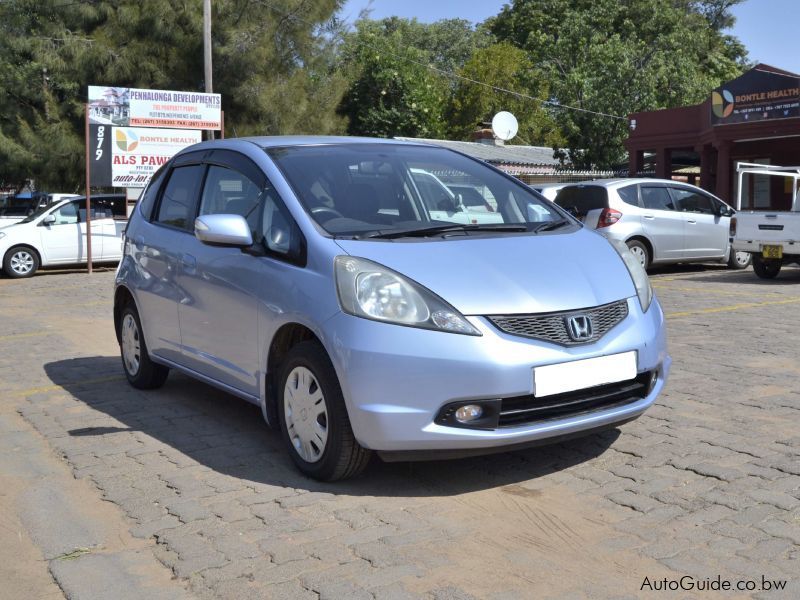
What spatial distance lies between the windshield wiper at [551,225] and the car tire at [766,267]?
9.94 m

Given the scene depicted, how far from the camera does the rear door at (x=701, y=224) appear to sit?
50.3 ft

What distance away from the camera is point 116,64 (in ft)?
88.6

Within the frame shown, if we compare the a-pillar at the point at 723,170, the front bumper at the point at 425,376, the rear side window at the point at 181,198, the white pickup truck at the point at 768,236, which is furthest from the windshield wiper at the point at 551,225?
the a-pillar at the point at 723,170

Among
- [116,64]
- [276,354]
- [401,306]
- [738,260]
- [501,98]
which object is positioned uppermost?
[501,98]

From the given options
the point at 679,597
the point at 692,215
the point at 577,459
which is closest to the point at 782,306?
the point at 692,215

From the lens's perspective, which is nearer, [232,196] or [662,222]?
[232,196]

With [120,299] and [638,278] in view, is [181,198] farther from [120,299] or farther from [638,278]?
[638,278]

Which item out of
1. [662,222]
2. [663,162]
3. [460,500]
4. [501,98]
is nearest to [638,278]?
[460,500]

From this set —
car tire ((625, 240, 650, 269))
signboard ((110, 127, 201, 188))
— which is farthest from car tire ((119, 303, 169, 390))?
signboard ((110, 127, 201, 188))

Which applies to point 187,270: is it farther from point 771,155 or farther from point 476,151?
point 476,151

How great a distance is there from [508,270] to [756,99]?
796 inches

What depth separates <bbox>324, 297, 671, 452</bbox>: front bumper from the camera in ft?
13.5

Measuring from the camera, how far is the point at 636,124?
27.3 m

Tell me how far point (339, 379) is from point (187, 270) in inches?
72.9
